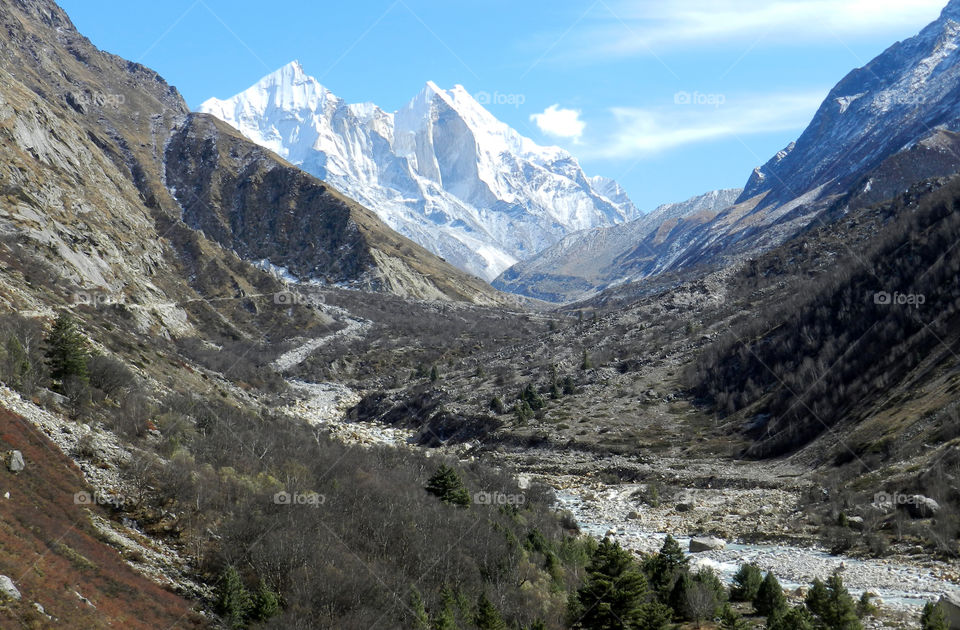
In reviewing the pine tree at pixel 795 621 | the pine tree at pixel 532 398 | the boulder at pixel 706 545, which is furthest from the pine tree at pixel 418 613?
the pine tree at pixel 532 398

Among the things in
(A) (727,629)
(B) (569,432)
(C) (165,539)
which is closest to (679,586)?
(A) (727,629)

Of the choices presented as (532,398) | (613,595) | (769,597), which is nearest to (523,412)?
(532,398)

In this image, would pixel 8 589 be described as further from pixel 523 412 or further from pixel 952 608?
pixel 523 412

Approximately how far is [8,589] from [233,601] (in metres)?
5.67

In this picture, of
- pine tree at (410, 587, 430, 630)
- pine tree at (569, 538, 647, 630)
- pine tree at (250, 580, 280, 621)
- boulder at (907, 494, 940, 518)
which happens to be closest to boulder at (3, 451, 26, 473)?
pine tree at (250, 580, 280, 621)

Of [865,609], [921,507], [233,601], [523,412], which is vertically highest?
[523,412]

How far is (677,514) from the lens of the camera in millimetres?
41938

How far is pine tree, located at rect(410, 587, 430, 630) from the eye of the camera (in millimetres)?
20297

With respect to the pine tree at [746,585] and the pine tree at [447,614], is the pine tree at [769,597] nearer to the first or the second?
the pine tree at [746,585]

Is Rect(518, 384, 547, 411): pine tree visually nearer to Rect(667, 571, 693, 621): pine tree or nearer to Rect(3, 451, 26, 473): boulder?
Rect(667, 571, 693, 621): pine tree

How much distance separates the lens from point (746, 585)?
86.5ft

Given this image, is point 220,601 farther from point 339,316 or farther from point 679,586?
point 339,316

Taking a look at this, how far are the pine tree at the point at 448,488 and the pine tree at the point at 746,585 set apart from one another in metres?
12.8

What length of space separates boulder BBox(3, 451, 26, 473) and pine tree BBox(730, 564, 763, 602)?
25.9 metres
